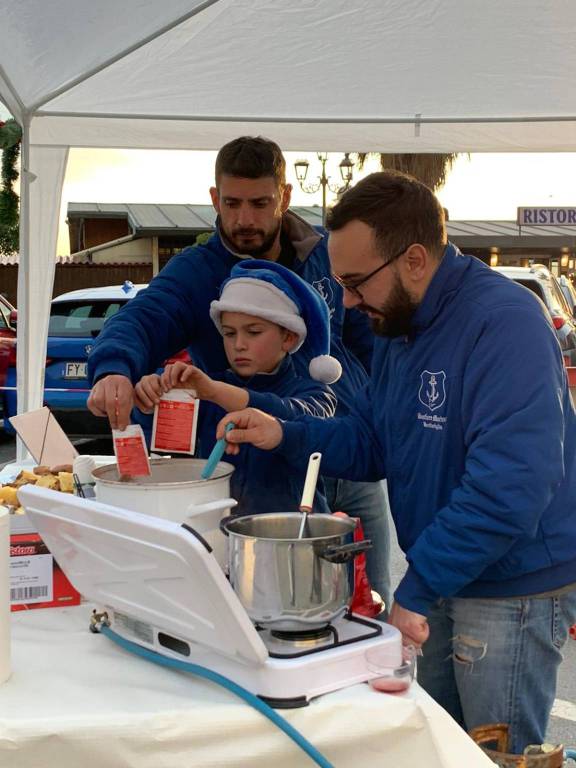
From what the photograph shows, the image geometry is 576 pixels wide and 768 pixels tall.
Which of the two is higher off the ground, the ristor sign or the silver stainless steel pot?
the ristor sign

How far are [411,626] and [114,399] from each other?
813 millimetres

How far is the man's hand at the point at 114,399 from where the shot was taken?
1.85 metres

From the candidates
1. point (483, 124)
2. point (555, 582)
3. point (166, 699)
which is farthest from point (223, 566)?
point (483, 124)

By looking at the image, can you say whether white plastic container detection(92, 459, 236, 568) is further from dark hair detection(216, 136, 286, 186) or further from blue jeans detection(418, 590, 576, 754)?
dark hair detection(216, 136, 286, 186)

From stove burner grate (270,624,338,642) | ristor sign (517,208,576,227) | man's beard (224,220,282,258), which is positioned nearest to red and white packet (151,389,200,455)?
stove burner grate (270,624,338,642)

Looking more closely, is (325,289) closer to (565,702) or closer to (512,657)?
(512,657)

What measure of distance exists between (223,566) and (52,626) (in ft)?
1.13

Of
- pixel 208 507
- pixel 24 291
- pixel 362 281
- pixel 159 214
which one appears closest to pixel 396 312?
pixel 362 281

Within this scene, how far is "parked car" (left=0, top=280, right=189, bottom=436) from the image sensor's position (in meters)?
7.17

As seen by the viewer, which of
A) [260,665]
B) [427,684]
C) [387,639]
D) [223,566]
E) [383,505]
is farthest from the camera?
[383,505]

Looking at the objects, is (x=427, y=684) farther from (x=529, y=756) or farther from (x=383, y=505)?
(x=383, y=505)

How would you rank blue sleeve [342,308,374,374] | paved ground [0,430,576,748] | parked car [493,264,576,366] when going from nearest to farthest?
blue sleeve [342,308,374,374] → paved ground [0,430,576,748] → parked car [493,264,576,366]

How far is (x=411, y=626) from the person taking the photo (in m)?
1.44

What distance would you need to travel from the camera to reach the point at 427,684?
1.84m
